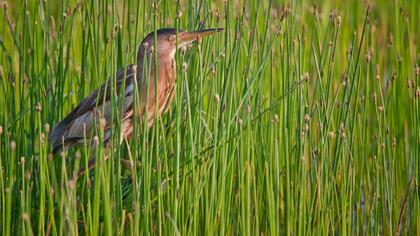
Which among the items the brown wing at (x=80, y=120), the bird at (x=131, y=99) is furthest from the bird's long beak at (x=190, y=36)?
the brown wing at (x=80, y=120)

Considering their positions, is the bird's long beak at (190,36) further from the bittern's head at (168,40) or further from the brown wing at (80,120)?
the brown wing at (80,120)

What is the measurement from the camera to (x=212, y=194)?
3504 mm

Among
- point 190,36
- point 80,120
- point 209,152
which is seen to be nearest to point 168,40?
point 190,36

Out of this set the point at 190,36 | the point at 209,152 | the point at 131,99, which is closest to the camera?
the point at 209,152

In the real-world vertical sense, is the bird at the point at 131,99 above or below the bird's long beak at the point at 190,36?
below

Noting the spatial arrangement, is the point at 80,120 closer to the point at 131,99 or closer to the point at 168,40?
the point at 131,99

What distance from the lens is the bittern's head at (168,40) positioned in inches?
158

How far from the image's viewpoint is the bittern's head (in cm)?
402

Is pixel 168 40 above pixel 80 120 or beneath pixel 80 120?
above

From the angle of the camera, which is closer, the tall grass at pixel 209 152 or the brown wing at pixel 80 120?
the tall grass at pixel 209 152

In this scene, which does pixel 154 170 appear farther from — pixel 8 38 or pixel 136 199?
pixel 8 38

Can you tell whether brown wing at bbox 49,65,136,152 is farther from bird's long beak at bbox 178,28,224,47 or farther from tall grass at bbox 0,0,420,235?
bird's long beak at bbox 178,28,224,47

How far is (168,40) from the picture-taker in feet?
14.3

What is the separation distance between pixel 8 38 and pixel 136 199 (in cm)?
342
